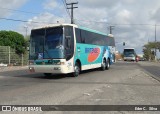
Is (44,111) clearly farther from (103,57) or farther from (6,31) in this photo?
(6,31)

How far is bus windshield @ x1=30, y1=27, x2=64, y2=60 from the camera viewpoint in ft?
65.9

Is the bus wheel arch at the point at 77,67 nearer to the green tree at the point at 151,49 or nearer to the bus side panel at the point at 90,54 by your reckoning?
the bus side panel at the point at 90,54

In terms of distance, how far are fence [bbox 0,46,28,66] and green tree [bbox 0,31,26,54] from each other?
3468 millimetres

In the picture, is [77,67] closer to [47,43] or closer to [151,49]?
[47,43]

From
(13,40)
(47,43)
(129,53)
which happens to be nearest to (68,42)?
(47,43)

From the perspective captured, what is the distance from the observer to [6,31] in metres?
47.3

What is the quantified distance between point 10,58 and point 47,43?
21.2 meters

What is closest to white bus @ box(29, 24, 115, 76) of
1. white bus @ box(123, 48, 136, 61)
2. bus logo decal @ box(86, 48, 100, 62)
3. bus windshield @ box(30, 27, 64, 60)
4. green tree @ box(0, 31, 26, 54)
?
bus windshield @ box(30, 27, 64, 60)

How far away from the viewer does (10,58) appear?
40656mm

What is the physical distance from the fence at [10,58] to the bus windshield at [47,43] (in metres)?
18.7

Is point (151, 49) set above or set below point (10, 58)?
above

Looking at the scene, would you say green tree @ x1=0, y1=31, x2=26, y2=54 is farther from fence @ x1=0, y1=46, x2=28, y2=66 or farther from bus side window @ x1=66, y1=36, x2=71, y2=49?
bus side window @ x1=66, y1=36, x2=71, y2=49

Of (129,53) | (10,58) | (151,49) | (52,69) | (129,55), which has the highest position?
(151,49)

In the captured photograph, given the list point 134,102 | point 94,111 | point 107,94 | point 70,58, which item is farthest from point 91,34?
point 94,111
